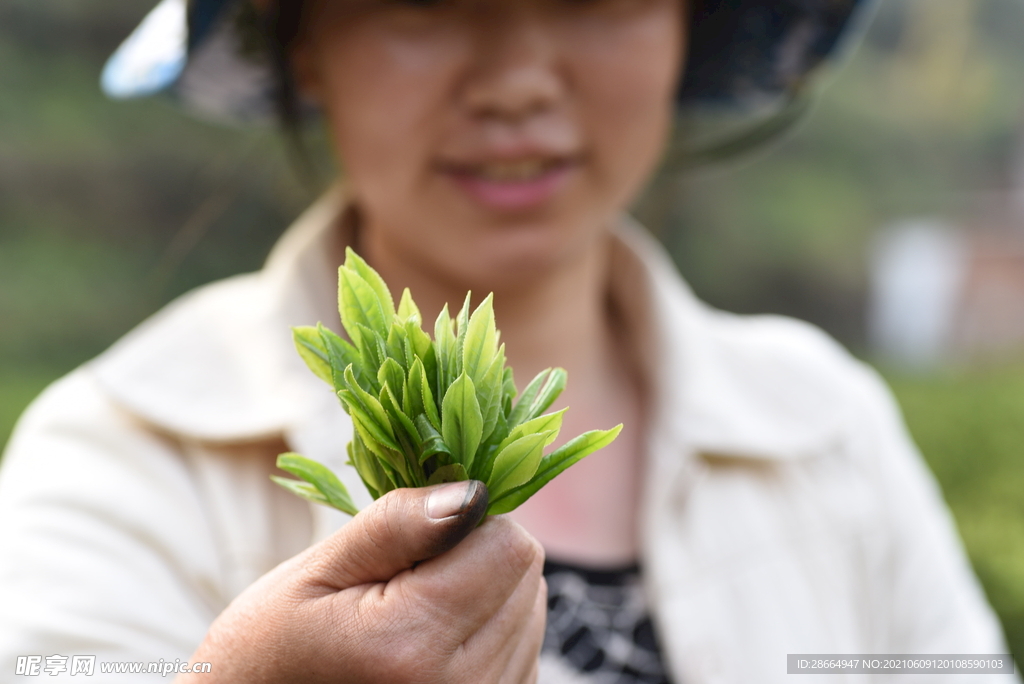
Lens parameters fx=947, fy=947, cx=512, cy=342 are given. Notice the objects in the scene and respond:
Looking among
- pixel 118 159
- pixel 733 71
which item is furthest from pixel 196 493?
pixel 118 159

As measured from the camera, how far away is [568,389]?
4.82 feet

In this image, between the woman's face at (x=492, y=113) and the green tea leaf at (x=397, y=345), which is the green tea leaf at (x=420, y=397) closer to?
the green tea leaf at (x=397, y=345)

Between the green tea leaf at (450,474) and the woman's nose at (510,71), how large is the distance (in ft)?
2.09

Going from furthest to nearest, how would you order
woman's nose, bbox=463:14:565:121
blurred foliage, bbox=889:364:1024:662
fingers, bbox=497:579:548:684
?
blurred foliage, bbox=889:364:1024:662, woman's nose, bbox=463:14:565:121, fingers, bbox=497:579:548:684

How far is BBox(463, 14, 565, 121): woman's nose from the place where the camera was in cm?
113

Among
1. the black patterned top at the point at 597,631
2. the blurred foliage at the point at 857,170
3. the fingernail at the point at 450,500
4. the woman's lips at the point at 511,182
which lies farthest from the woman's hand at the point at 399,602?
the blurred foliage at the point at 857,170

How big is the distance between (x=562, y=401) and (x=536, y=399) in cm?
79

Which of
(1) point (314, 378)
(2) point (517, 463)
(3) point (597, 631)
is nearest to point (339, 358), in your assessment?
(2) point (517, 463)

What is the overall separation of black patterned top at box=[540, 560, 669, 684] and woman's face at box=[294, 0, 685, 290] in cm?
41

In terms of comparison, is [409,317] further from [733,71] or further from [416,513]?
[733,71]

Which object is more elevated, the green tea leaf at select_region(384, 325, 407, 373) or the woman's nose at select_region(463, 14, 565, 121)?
the woman's nose at select_region(463, 14, 565, 121)

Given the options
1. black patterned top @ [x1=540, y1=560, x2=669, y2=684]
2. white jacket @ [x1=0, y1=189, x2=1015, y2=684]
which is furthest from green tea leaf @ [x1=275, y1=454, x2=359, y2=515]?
black patterned top @ [x1=540, y1=560, x2=669, y2=684]

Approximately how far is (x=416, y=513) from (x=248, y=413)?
65 cm

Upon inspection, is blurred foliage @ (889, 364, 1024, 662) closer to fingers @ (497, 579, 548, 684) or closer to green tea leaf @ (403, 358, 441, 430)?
fingers @ (497, 579, 548, 684)
